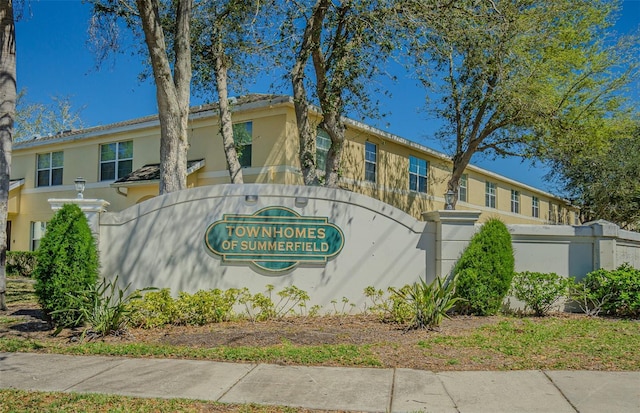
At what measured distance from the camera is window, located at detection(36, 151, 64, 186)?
78.7 ft

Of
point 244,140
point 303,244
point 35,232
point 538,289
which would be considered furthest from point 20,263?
point 538,289

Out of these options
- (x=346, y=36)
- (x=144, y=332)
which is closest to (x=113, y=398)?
(x=144, y=332)

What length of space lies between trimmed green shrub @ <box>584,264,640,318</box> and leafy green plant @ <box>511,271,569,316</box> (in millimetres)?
646

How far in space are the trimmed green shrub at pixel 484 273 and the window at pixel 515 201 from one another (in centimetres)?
2717

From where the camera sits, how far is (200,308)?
9.24m

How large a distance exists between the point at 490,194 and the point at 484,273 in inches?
949

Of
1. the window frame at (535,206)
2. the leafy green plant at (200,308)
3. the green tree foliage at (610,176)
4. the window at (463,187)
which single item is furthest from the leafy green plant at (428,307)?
the window frame at (535,206)

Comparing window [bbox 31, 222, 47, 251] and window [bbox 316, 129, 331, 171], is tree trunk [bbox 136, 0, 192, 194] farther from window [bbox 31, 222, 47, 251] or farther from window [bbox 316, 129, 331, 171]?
window [bbox 31, 222, 47, 251]

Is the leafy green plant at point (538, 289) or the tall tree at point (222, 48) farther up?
the tall tree at point (222, 48)

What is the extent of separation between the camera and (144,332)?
862cm

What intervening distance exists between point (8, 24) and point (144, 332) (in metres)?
7.42

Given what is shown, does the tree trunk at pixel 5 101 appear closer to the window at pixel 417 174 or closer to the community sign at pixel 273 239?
the community sign at pixel 273 239

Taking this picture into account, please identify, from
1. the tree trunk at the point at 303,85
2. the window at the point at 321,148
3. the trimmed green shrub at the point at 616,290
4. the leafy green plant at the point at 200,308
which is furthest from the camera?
the window at the point at 321,148

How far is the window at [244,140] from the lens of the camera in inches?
722
